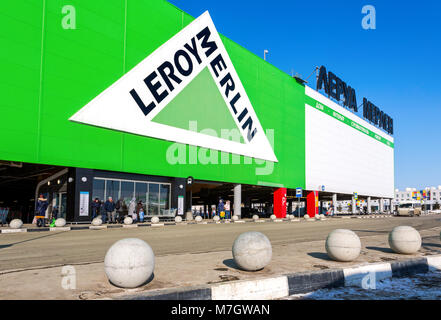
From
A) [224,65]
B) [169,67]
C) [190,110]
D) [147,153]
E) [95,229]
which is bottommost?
[95,229]

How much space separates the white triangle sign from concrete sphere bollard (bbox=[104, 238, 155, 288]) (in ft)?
63.5

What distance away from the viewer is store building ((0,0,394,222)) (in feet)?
70.7

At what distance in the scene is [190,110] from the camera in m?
31.0

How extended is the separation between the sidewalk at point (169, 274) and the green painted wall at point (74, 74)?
52.5ft

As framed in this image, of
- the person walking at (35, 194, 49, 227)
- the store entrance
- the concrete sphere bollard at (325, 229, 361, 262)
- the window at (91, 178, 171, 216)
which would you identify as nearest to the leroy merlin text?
the window at (91, 178, 171, 216)

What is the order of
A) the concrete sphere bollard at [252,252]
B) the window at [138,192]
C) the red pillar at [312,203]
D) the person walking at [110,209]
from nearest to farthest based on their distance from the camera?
the concrete sphere bollard at [252,252] → the person walking at [110,209] → the window at [138,192] → the red pillar at [312,203]

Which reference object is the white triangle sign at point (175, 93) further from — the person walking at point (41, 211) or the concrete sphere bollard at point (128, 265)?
the concrete sphere bollard at point (128, 265)

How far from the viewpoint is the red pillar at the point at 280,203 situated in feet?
143

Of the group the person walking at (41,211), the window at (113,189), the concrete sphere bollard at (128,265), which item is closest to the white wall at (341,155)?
the window at (113,189)

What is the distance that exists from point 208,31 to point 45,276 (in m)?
30.2

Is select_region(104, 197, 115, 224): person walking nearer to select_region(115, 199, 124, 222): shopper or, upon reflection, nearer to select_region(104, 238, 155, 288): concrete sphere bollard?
select_region(115, 199, 124, 222): shopper

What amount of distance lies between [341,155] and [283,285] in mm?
56264

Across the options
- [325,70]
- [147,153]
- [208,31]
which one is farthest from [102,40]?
[325,70]
